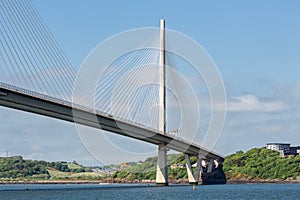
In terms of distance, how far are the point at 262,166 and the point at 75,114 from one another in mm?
98645

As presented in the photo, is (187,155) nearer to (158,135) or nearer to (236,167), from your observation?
(158,135)

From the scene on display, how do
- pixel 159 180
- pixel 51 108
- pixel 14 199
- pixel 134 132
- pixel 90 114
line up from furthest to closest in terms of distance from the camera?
pixel 159 180 → pixel 134 132 → pixel 90 114 → pixel 51 108 → pixel 14 199

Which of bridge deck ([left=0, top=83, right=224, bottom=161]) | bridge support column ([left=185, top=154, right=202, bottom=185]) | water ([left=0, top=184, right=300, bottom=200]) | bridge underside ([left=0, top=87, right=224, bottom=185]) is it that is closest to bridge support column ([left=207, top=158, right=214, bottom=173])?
bridge support column ([left=185, top=154, right=202, bottom=185])

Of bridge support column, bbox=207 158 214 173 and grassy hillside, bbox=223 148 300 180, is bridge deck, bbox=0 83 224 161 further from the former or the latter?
grassy hillside, bbox=223 148 300 180

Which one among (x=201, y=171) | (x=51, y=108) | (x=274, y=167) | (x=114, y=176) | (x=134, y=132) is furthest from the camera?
(x=114, y=176)

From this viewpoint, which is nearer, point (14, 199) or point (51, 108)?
point (14, 199)

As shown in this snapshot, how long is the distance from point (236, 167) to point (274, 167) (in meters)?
9.19

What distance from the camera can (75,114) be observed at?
2916 inches

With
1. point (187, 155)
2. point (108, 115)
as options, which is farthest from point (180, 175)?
point (108, 115)

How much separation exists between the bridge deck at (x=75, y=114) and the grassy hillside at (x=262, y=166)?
6349 centimetres

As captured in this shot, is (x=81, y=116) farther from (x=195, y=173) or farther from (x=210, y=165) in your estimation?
(x=210, y=165)

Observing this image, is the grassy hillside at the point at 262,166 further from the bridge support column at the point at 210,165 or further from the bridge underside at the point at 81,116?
the bridge underside at the point at 81,116

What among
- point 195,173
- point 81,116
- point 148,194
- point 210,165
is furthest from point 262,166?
point 81,116

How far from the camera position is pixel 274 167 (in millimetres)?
162000
